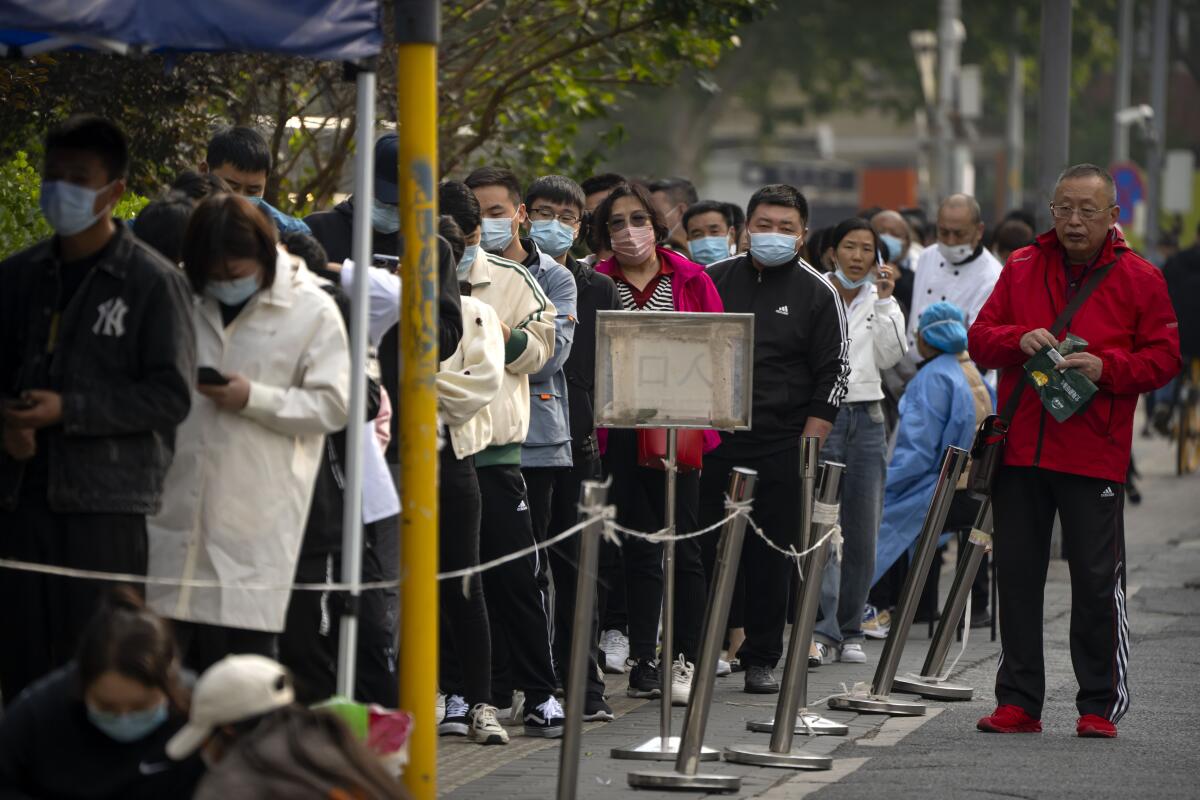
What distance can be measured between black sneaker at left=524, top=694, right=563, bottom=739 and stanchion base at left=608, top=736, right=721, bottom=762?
1.85ft

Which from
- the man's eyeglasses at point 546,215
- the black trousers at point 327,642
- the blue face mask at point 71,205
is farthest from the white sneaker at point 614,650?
the blue face mask at point 71,205

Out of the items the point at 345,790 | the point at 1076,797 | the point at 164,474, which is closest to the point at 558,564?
the point at 1076,797

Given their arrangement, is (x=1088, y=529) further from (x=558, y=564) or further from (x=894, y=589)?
(x=894, y=589)

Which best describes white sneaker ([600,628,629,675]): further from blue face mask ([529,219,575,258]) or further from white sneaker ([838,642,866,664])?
blue face mask ([529,219,575,258])

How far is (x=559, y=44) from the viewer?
13.7m

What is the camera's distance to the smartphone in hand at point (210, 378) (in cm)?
598

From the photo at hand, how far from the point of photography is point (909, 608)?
Result: 896cm

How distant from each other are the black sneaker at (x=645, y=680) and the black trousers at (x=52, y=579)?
148 inches

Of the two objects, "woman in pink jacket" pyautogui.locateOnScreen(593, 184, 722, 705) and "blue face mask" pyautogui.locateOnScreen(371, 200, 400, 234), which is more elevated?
"blue face mask" pyautogui.locateOnScreen(371, 200, 400, 234)

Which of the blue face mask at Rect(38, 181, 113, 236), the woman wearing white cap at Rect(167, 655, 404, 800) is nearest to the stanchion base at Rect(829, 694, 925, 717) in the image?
the woman wearing white cap at Rect(167, 655, 404, 800)

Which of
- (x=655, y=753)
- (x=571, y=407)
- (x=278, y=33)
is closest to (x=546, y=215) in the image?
(x=571, y=407)

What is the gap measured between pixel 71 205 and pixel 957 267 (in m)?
7.95

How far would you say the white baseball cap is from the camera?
5.15 m

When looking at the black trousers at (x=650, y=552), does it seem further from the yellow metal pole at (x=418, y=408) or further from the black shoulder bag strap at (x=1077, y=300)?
the yellow metal pole at (x=418, y=408)
